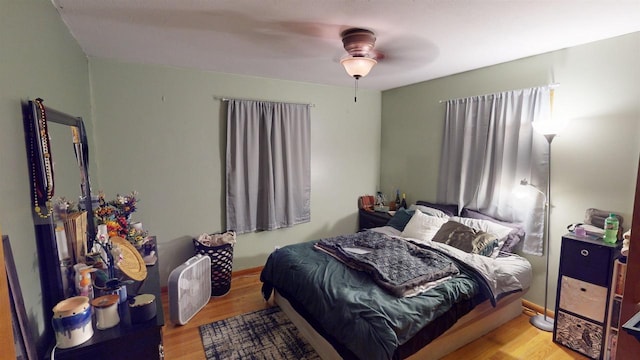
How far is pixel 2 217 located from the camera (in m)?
1.02

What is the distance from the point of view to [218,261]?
10.3 ft

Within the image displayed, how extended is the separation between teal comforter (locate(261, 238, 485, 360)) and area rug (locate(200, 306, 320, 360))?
297 mm

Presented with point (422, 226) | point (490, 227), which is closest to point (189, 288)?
point (422, 226)

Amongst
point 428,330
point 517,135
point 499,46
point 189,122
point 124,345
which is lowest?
point 428,330

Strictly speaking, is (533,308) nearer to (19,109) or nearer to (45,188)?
(45,188)

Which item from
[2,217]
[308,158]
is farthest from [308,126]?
[2,217]

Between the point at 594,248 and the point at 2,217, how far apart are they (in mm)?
3314

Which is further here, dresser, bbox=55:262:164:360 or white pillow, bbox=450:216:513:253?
white pillow, bbox=450:216:513:253

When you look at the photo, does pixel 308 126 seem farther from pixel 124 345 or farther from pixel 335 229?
pixel 124 345

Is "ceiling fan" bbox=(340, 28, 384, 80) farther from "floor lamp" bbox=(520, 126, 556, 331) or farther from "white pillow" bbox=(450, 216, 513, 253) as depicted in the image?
"white pillow" bbox=(450, 216, 513, 253)

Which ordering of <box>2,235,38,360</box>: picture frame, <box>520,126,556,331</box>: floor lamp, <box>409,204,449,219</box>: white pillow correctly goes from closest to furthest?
<box>2,235,38,360</box>: picture frame < <box>520,126,556,331</box>: floor lamp < <box>409,204,449,219</box>: white pillow

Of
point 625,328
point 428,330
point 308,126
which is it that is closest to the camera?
point 625,328

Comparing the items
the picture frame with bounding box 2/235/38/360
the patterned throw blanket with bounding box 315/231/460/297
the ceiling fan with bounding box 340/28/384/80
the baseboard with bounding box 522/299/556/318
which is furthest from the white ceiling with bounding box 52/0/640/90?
the baseboard with bounding box 522/299/556/318

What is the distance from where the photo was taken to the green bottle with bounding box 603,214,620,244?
2.16 metres
